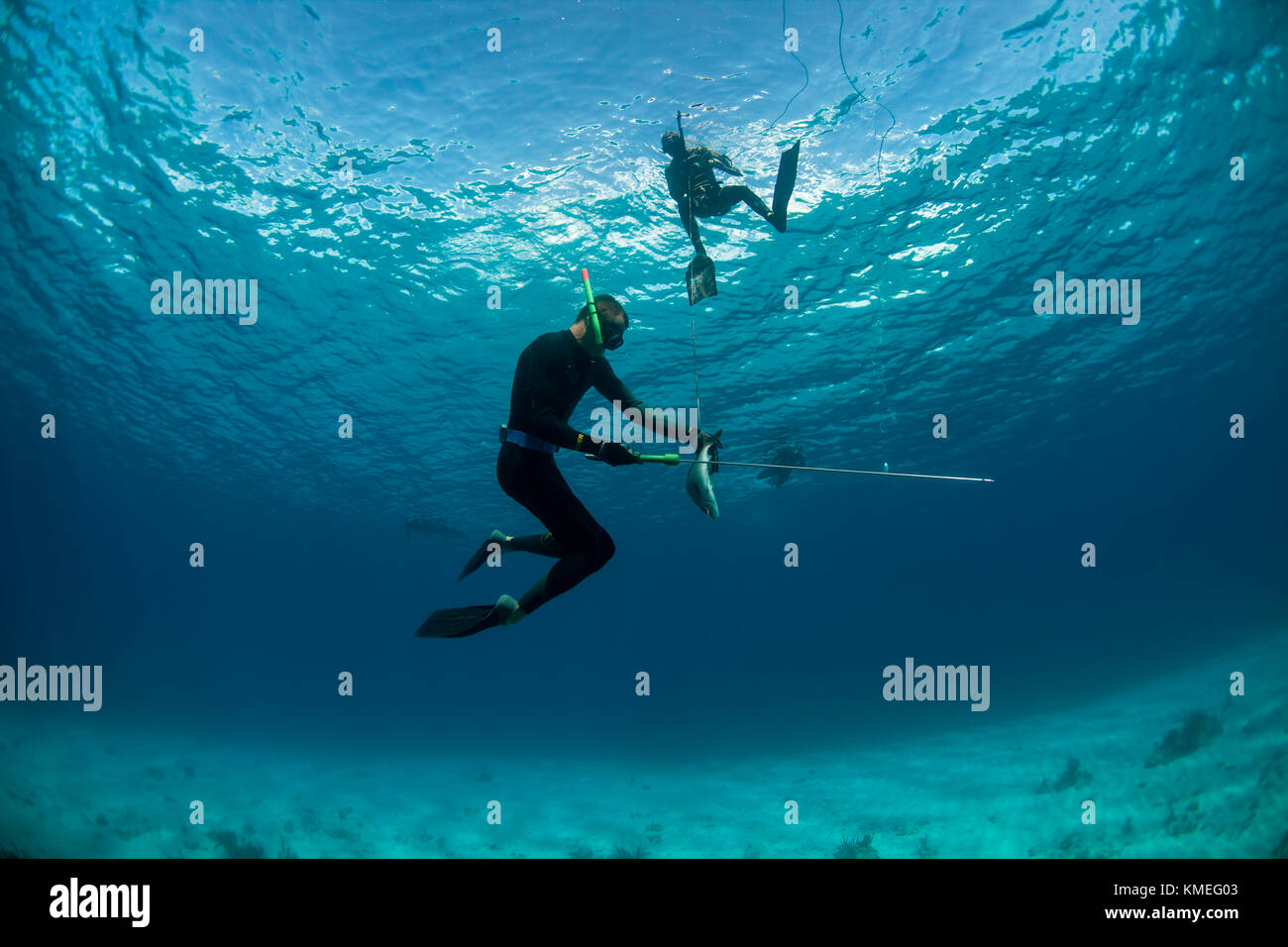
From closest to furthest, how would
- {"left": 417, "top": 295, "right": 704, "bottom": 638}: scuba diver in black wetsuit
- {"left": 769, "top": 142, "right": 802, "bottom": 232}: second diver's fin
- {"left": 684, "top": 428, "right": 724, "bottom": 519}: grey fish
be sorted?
{"left": 684, "top": 428, "right": 724, "bottom": 519}: grey fish → {"left": 417, "top": 295, "right": 704, "bottom": 638}: scuba diver in black wetsuit → {"left": 769, "top": 142, "right": 802, "bottom": 232}: second diver's fin

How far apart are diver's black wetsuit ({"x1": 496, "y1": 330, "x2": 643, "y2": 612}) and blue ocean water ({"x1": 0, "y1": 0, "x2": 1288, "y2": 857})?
6.84m

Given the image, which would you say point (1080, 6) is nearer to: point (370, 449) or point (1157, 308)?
point (1157, 308)

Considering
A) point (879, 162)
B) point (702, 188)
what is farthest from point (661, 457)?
point (879, 162)

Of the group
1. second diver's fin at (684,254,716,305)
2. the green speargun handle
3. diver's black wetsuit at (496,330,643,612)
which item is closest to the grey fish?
the green speargun handle

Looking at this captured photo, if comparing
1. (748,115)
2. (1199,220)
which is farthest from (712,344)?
(1199,220)

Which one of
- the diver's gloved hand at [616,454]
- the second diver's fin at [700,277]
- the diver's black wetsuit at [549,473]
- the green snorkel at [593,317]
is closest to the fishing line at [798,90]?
the second diver's fin at [700,277]

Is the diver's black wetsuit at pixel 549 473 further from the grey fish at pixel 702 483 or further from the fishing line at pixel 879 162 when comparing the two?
the fishing line at pixel 879 162

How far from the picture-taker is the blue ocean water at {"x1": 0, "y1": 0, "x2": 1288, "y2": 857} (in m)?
8.91

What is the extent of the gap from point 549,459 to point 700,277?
439 centimetres

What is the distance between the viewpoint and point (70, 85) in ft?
31.5

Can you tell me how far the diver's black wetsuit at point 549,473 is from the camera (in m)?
4.22

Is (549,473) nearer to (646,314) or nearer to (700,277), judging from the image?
(700,277)

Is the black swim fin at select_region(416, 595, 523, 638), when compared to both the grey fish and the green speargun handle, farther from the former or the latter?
the grey fish

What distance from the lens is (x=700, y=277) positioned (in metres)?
7.59
